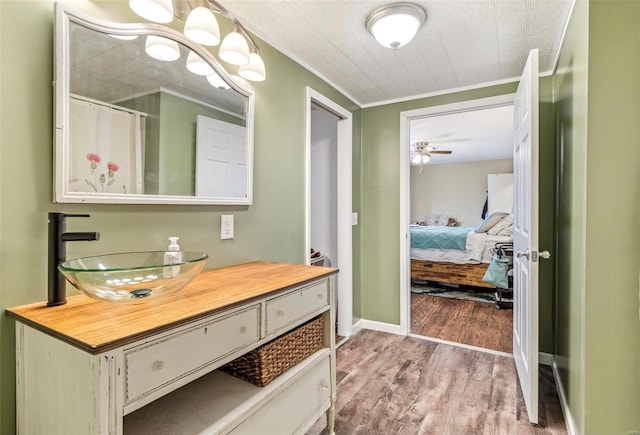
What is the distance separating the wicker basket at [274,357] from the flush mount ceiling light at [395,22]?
1.57 m

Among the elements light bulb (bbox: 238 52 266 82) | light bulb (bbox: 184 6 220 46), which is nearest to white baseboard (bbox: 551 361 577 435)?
light bulb (bbox: 238 52 266 82)

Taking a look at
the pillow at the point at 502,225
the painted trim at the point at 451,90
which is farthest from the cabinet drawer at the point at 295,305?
the pillow at the point at 502,225

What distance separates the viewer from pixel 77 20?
1143mm

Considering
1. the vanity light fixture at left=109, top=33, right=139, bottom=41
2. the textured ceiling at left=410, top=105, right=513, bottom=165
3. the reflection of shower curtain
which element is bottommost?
the reflection of shower curtain

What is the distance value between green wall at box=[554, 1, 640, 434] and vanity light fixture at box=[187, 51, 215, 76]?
65.8 inches

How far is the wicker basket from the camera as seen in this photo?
132 cm

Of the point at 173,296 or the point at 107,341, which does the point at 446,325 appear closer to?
the point at 173,296

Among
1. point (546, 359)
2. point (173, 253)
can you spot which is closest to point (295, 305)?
point (173, 253)

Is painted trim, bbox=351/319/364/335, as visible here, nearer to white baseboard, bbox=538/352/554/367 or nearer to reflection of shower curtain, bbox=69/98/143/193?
white baseboard, bbox=538/352/554/367

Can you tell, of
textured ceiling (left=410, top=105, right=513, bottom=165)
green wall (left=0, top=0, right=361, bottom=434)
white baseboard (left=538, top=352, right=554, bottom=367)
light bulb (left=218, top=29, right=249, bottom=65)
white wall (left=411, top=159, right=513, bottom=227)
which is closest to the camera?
green wall (left=0, top=0, right=361, bottom=434)

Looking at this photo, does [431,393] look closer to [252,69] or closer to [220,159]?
[220,159]

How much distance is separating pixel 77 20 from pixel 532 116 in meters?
2.12

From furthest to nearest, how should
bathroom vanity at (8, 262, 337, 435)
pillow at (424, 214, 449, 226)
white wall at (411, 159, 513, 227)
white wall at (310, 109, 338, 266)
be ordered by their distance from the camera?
pillow at (424, 214, 449, 226), white wall at (411, 159, 513, 227), white wall at (310, 109, 338, 266), bathroom vanity at (8, 262, 337, 435)

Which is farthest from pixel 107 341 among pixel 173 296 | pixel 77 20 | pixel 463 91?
pixel 463 91
